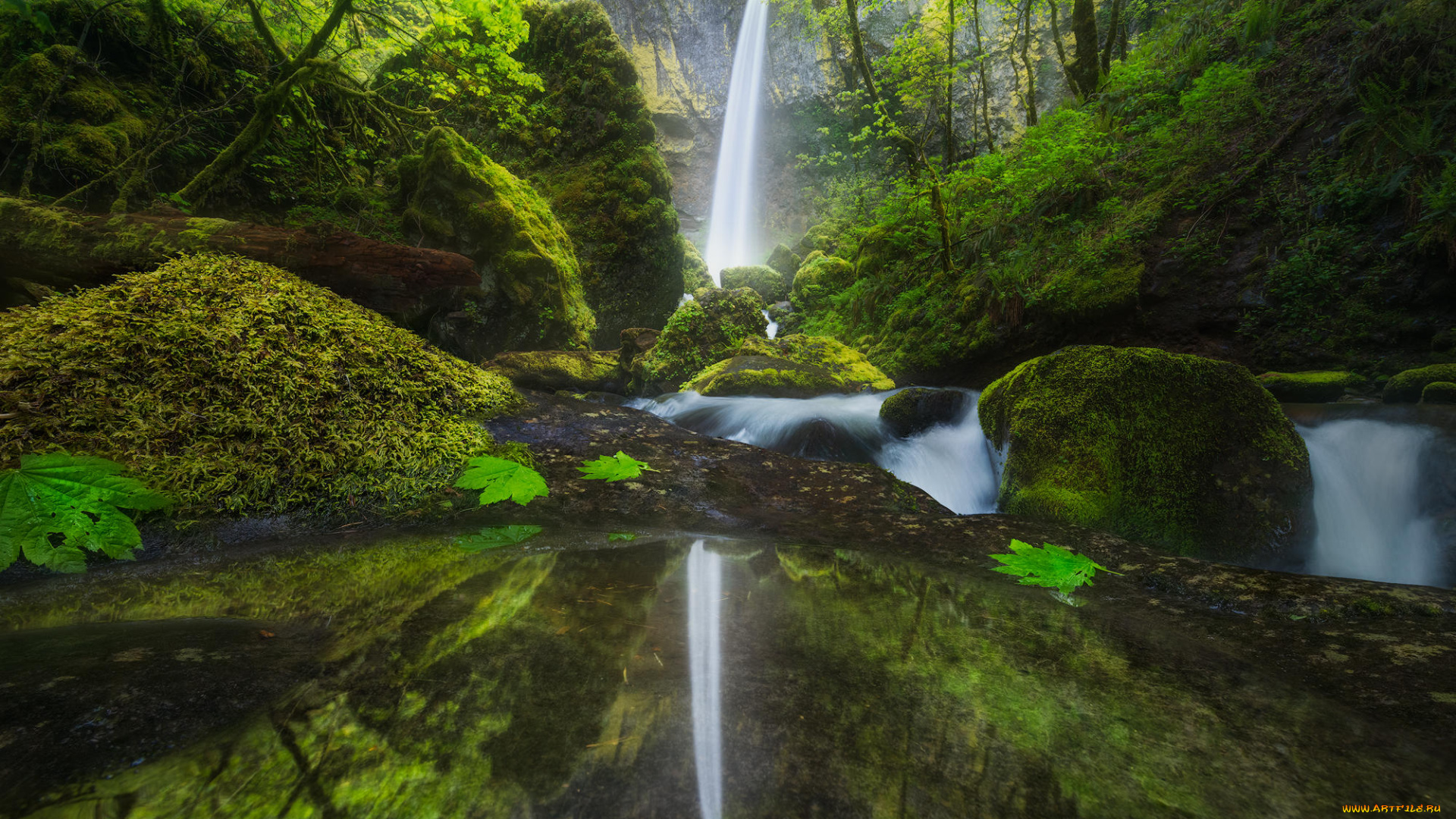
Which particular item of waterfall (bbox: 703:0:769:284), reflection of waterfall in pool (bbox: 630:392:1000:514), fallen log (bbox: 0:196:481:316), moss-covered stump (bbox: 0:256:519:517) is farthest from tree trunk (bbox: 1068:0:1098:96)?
waterfall (bbox: 703:0:769:284)

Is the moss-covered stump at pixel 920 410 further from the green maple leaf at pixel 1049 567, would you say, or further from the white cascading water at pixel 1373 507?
the green maple leaf at pixel 1049 567

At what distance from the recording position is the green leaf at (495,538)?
2.04 metres

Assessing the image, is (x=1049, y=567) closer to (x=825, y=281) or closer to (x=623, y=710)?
(x=623, y=710)

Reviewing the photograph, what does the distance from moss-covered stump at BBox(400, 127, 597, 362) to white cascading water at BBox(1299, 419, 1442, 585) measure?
→ 9.04 m

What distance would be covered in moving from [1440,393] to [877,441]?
4.39 metres

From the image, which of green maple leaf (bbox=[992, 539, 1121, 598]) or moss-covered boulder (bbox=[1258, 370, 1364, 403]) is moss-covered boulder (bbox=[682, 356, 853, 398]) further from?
green maple leaf (bbox=[992, 539, 1121, 598])

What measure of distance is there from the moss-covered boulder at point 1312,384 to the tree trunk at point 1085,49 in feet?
23.9

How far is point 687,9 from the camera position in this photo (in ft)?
110

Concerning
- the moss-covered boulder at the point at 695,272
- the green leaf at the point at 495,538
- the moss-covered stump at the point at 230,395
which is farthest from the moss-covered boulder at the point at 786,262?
the green leaf at the point at 495,538

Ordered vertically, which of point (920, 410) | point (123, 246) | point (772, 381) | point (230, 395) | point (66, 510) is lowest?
point (66, 510)

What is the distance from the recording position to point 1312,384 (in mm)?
4918

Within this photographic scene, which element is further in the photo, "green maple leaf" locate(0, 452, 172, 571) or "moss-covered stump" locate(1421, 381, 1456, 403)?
"moss-covered stump" locate(1421, 381, 1456, 403)

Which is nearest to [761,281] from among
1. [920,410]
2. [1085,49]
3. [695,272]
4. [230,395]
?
[695,272]

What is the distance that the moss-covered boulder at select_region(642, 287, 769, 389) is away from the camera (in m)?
9.25
